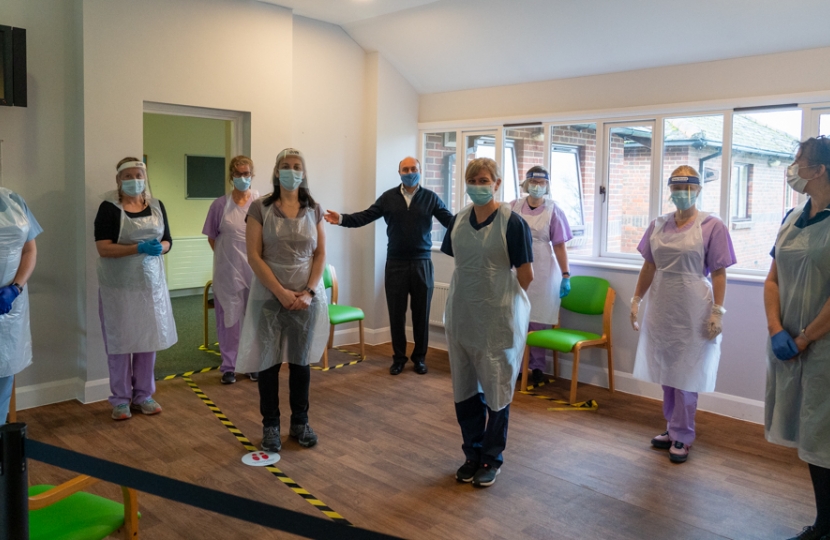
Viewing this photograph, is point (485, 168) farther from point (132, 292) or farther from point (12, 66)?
point (12, 66)

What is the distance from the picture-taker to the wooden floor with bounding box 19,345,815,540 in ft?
9.04

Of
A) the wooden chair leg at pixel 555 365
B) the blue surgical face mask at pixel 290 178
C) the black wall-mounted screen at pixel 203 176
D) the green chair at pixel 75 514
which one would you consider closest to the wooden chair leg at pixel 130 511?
the green chair at pixel 75 514

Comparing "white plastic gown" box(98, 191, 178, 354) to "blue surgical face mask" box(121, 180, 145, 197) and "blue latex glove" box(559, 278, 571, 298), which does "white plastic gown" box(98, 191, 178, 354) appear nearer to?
"blue surgical face mask" box(121, 180, 145, 197)

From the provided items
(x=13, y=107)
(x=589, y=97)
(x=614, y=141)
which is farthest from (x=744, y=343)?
(x=13, y=107)

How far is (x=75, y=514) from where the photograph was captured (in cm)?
196

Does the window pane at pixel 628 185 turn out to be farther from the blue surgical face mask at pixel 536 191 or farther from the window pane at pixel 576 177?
the blue surgical face mask at pixel 536 191

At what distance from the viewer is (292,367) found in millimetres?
3436

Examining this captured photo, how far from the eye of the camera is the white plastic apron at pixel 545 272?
4688 mm

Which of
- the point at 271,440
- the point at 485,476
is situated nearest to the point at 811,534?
the point at 485,476

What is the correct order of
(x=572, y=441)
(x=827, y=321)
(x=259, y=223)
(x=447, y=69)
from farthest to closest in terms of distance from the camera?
(x=447, y=69), (x=572, y=441), (x=259, y=223), (x=827, y=321)

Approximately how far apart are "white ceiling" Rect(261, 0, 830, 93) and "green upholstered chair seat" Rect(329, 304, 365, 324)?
2.13 metres

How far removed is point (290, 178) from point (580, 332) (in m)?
2.38

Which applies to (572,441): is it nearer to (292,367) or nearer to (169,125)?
(292,367)

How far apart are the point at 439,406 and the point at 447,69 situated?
2.86 metres
